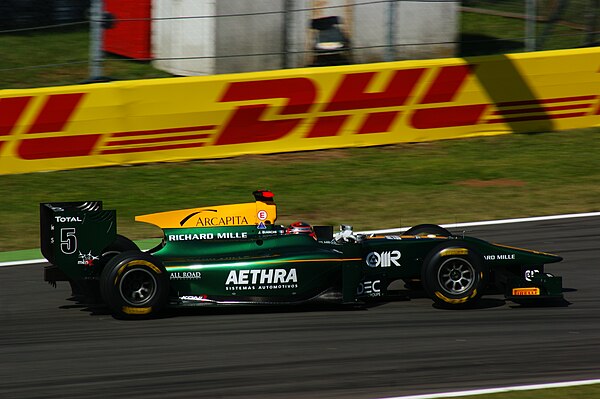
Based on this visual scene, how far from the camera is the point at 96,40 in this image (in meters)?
13.4

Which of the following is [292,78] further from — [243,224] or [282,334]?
[282,334]

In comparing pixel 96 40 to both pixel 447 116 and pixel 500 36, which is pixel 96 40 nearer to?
pixel 447 116

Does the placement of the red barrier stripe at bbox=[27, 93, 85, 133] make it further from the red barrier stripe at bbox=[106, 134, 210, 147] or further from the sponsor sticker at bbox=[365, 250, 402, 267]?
the sponsor sticker at bbox=[365, 250, 402, 267]

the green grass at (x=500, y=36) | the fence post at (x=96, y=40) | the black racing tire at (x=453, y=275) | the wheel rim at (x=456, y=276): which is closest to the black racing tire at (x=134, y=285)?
the black racing tire at (x=453, y=275)

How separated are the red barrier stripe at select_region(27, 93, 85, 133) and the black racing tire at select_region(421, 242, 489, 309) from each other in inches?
257

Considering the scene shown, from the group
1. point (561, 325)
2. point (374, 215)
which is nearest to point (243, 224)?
point (561, 325)

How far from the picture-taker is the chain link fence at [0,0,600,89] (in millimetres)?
15562

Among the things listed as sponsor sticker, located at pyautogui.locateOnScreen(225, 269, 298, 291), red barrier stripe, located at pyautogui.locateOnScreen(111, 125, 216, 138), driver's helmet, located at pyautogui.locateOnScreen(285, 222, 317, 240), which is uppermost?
red barrier stripe, located at pyautogui.locateOnScreen(111, 125, 216, 138)

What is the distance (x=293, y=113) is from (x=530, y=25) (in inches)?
165

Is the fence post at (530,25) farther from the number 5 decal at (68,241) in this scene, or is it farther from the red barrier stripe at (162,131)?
the number 5 decal at (68,241)

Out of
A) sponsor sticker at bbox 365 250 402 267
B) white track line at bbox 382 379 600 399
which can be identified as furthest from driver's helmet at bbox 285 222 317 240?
white track line at bbox 382 379 600 399

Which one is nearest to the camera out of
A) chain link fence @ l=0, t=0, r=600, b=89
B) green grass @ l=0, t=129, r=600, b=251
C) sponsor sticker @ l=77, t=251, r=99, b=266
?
sponsor sticker @ l=77, t=251, r=99, b=266

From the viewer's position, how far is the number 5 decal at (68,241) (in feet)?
26.1

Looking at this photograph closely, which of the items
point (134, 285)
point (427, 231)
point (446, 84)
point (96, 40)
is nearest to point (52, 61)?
point (96, 40)
